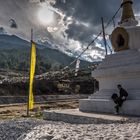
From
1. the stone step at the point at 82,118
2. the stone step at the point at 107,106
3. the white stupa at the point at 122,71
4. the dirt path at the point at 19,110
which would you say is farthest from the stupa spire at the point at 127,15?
the dirt path at the point at 19,110

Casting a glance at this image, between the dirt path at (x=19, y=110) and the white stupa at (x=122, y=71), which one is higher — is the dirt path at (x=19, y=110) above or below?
below

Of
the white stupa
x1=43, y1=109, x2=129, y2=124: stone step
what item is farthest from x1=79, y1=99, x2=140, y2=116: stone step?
x1=43, y1=109, x2=129, y2=124: stone step

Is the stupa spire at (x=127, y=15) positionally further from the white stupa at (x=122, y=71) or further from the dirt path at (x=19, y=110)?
the dirt path at (x=19, y=110)

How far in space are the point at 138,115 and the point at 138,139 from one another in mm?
4913

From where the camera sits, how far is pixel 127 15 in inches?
543

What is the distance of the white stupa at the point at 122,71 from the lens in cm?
1130

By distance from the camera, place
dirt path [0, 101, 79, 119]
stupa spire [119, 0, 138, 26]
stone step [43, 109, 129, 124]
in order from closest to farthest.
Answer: stone step [43, 109, 129, 124] < stupa spire [119, 0, 138, 26] < dirt path [0, 101, 79, 119]

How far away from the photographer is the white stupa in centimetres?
1130

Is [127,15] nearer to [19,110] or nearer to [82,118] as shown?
[82,118]

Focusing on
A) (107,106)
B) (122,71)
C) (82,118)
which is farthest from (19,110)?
(82,118)

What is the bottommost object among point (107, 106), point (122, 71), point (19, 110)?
point (19, 110)

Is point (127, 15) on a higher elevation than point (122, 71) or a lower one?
higher

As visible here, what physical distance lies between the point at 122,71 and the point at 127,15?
3354mm

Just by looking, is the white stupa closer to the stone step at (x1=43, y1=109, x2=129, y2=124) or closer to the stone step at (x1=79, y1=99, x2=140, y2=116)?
the stone step at (x1=79, y1=99, x2=140, y2=116)
